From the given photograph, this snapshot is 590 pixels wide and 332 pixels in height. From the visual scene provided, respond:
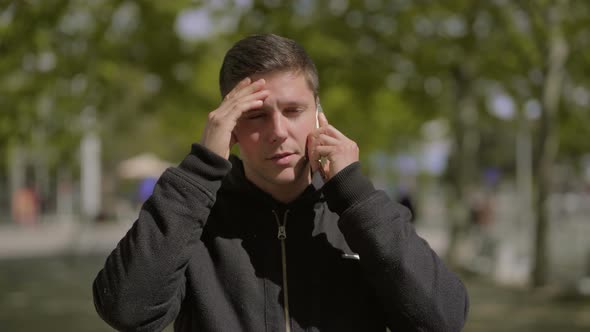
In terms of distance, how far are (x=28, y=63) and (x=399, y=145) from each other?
101 feet

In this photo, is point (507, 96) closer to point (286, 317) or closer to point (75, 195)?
point (286, 317)

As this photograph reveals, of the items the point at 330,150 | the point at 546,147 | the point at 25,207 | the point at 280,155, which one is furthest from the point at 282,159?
the point at 25,207

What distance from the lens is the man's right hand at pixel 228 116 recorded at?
7.05ft

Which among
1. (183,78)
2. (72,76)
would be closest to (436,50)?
(183,78)

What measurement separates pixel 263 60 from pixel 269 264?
0.54 m

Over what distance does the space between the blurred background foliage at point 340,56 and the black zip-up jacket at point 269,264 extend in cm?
758

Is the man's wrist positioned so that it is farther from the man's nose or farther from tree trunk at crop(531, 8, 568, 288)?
tree trunk at crop(531, 8, 568, 288)

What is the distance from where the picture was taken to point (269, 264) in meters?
2.24

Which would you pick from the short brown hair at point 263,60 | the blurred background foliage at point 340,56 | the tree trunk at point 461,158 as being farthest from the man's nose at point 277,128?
the tree trunk at point 461,158

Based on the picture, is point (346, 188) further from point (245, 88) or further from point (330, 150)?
point (245, 88)

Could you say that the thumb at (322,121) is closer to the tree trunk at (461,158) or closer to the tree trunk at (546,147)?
the tree trunk at (546,147)

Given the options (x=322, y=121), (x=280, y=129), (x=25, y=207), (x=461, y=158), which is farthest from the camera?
(x=25, y=207)

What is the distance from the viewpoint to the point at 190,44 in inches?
579

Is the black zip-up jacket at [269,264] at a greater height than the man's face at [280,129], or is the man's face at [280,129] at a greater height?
the man's face at [280,129]
